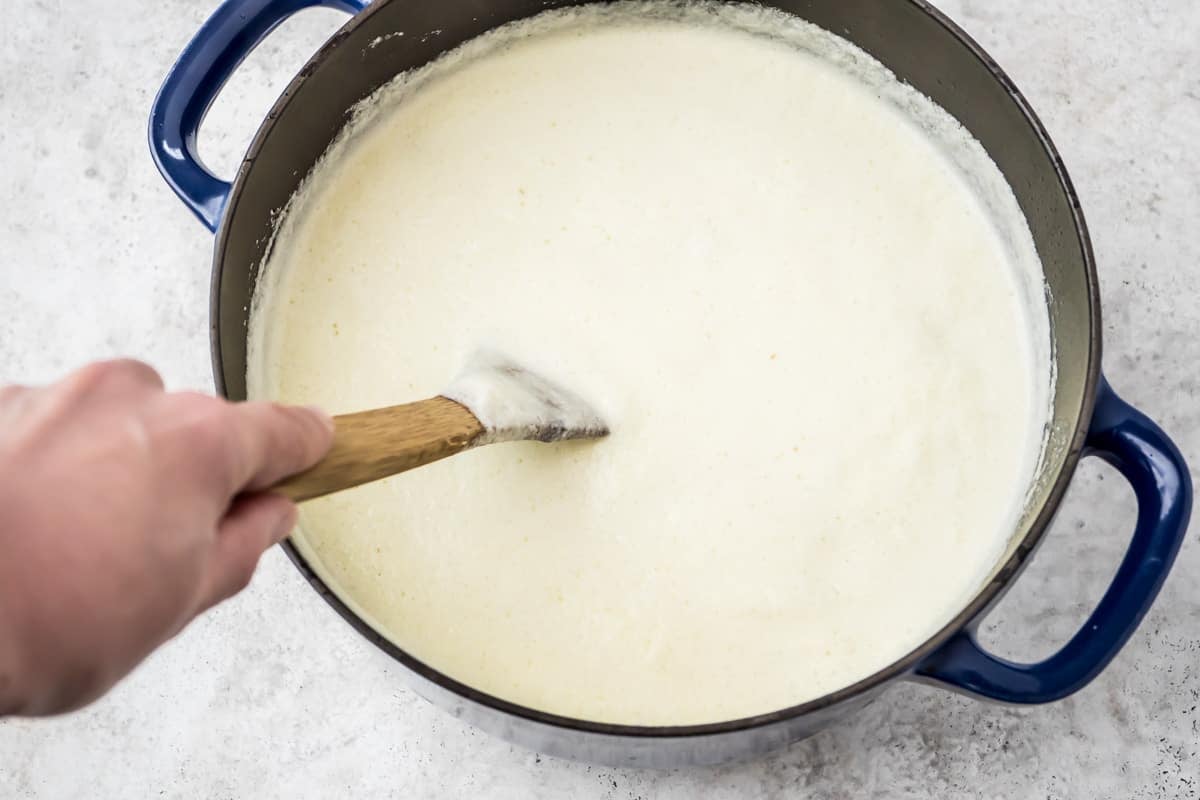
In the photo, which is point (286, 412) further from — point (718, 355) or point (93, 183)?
point (93, 183)

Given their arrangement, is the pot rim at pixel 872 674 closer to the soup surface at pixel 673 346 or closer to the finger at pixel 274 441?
the soup surface at pixel 673 346

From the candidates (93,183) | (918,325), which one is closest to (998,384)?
(918,325)

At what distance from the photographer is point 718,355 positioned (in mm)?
1263

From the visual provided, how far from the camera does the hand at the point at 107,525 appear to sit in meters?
0.56

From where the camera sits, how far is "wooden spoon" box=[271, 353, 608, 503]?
0.78 meters

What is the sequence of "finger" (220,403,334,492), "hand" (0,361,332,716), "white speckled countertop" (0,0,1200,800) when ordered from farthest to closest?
"white speckled countertop" (0,0,1200,800), "finger" (220,403,334,492), "hand" (0,361,332,716)

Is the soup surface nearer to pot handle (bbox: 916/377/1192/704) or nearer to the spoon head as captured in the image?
the spoon head

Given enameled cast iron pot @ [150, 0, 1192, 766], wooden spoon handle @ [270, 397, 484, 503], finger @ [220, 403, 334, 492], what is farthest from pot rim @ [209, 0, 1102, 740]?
finger @ [220, 403, 334, 492]

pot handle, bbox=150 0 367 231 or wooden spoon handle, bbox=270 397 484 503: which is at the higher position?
pot handle, bbox=150 0 367 231

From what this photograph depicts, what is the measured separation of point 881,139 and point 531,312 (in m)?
0.48

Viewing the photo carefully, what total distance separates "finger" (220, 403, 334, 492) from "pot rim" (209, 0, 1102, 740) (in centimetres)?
26


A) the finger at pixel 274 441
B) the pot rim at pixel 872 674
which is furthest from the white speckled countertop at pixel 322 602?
the finger at pixel 274 441

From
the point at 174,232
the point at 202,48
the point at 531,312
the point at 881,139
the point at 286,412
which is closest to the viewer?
the point at 286,412

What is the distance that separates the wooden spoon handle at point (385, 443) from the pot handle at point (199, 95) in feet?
1.11
